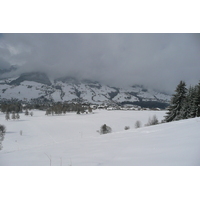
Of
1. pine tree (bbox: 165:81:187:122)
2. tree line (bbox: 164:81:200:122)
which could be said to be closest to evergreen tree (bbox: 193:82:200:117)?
tree line (bbox: 164:81:200:122)

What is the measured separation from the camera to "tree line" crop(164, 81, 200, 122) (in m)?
16.7

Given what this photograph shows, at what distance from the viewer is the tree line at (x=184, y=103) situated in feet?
54.8

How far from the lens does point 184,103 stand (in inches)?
708

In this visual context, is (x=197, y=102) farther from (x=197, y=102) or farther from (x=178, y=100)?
(x=178, y=100)

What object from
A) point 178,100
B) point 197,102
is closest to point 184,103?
point 178,100

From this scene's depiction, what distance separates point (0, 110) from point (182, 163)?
94262 mm

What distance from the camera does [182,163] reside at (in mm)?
2611

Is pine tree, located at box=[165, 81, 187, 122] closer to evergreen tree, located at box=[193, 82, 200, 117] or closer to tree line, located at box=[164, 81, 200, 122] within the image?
tree line, located at box=[164, 81, 200, 122]

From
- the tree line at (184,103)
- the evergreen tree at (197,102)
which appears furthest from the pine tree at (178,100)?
the evergreen tree at (197,102)

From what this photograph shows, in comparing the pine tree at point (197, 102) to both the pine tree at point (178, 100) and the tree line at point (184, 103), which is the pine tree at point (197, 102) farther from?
the pine tree at point (178, 100)

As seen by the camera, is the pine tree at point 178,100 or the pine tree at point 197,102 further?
the pine tree at point 178,100

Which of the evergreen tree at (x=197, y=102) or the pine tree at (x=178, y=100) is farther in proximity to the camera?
the pine tree at (x=178, y=100)

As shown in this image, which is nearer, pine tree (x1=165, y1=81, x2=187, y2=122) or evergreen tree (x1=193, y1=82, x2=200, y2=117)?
evergreen tree (x1=193, y1=82, x2=200, y2=117)

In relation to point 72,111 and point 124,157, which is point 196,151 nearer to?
point 124,157
